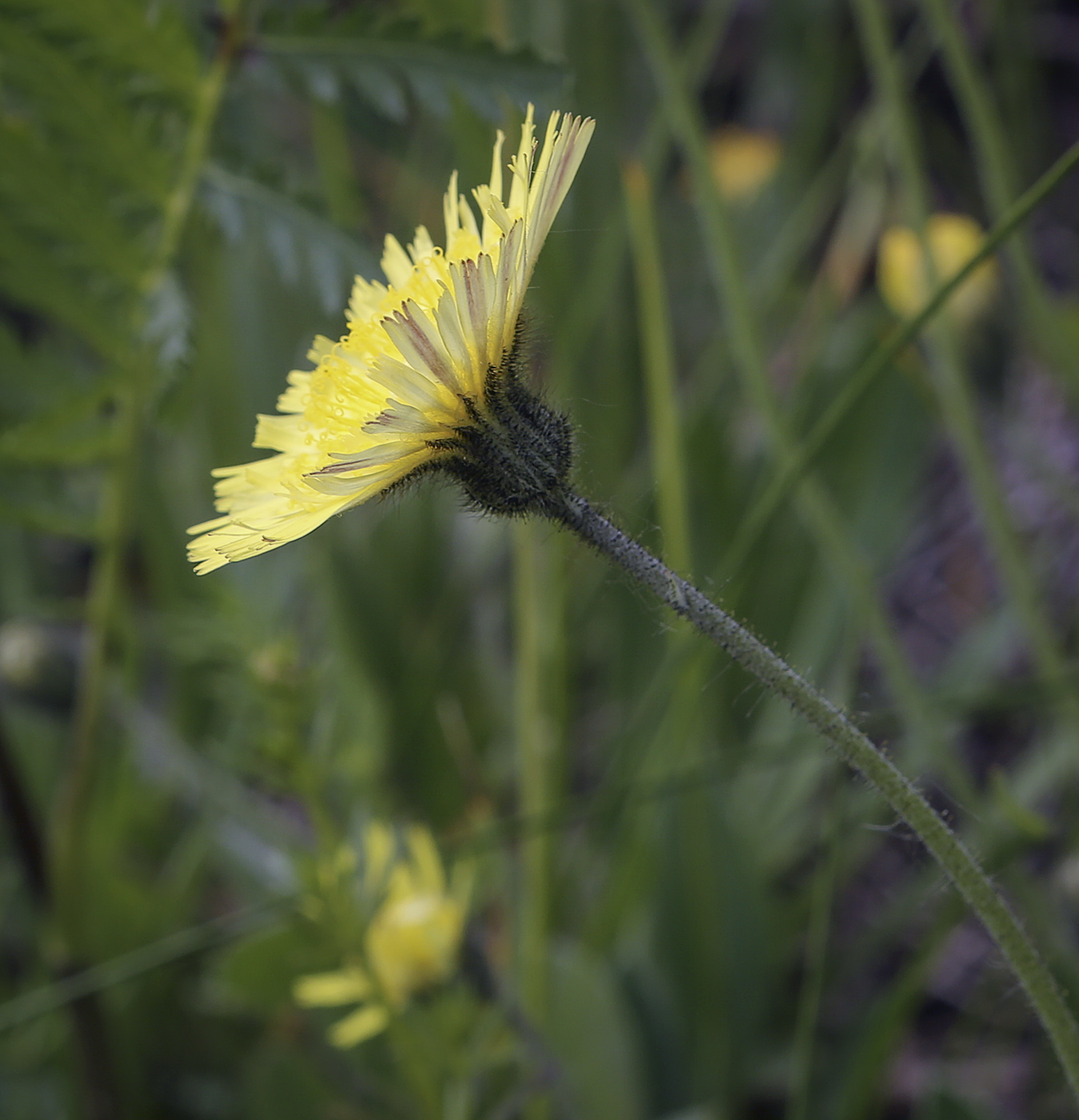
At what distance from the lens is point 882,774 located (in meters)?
0.31

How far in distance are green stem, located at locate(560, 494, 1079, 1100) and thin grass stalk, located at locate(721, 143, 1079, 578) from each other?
23 cm

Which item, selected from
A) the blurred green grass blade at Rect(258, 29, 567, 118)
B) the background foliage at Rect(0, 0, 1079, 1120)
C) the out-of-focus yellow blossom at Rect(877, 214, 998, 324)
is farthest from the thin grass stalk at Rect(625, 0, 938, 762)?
the out-of-focus yellow blossom at Rect(877, 214, 998, 324)

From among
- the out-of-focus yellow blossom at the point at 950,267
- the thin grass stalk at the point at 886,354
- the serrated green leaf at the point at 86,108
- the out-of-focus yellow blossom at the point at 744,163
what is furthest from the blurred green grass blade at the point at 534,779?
the out-of-focus yellow blossom at the point at 744,163

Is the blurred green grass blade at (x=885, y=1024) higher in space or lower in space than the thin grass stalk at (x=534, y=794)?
lower

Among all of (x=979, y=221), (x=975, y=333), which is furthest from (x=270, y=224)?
(x=979, y=221)

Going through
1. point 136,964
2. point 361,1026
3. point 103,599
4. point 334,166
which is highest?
point 334,166

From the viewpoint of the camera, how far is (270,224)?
1.99 feet

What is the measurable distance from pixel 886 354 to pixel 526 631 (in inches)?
17.1

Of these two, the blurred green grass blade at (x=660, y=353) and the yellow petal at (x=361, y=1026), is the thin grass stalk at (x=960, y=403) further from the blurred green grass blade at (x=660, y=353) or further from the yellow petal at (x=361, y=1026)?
the yellow petal at (x=361, y=1026)

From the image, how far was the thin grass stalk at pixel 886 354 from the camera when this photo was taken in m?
0.43

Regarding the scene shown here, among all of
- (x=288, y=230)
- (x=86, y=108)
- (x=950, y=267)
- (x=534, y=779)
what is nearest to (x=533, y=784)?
(x=534, y=779)

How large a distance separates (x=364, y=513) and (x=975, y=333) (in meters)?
0.75

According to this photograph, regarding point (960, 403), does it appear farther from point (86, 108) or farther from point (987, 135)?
point (86, 108)

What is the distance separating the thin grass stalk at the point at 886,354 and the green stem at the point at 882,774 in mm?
234
